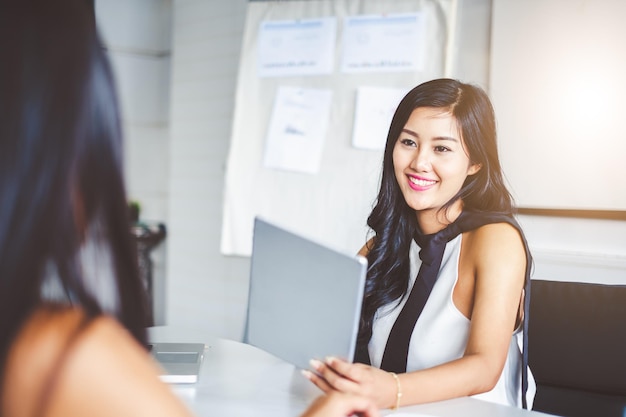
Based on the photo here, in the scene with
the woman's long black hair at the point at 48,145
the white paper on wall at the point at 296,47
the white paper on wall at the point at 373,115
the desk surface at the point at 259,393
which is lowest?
the desk surface at the point at 259,393

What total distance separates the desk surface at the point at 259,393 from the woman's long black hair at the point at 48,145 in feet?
2.07

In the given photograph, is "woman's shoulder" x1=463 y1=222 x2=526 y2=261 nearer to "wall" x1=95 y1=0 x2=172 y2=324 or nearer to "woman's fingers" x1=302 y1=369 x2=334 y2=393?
"woman's fingers" x1=302 y1=369 x2=334 y2=393

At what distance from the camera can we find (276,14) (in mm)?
3070

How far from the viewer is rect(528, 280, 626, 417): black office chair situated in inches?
62.7

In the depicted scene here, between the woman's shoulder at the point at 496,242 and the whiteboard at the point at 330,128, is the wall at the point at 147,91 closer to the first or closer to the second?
the whiteboard at the point at 330,128

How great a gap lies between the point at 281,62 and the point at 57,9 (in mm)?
2498

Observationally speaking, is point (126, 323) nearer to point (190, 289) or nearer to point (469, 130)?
point (469, 130)

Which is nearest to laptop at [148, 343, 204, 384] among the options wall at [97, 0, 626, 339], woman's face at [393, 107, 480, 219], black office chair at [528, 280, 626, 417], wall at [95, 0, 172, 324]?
woman's face at [393, 107, 480, 219]

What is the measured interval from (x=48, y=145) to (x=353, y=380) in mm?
717

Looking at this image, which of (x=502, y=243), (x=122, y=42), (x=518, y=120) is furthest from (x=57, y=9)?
(x=122, y=42)

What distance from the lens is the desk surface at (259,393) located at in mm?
1190

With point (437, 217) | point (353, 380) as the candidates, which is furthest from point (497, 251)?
point (353, 380)

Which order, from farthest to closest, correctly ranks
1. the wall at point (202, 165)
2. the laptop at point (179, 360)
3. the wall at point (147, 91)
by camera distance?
the wall at point (147, 91) → the wall at point (202, 165) → the laptop at point (179, 360)

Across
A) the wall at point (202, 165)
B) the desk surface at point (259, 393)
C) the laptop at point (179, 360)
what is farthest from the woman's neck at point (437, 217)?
the wall at point (202, 165)
